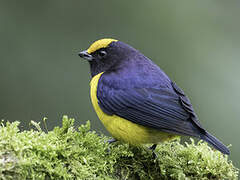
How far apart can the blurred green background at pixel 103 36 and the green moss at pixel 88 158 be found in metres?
2.97

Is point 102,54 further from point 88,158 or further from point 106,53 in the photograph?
point 88,158

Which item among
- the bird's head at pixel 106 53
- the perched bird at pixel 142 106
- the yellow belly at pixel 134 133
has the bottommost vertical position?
the yellow belly at pixel 134 133

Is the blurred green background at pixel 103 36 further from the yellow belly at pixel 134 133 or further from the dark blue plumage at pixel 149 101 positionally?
the yellow belly at pixel 134 133

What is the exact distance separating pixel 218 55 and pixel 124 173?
4.71 meters

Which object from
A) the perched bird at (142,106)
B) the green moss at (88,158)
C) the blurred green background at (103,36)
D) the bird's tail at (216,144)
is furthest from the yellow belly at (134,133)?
the blurred green background at (103,36)

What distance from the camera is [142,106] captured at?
4.26 meters

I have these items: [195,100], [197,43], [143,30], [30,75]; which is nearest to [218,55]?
[197,43]

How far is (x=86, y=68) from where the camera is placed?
25.4 feet

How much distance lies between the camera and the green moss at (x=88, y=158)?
300cm

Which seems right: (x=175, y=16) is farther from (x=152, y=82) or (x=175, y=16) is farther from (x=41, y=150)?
(x=41, y=150)

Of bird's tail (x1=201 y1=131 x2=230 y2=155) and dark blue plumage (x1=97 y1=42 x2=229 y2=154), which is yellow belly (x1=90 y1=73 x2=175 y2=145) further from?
bird's tail (x1=201 y1=131 x2=230 y2=155)

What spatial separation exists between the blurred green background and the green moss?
9.73 ft

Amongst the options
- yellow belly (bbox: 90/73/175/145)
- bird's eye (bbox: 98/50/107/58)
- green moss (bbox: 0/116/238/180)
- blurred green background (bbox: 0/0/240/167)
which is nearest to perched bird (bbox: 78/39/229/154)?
yellow belly (bbox: 90/73/175/145)

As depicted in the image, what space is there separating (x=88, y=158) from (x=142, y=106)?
105 cm
